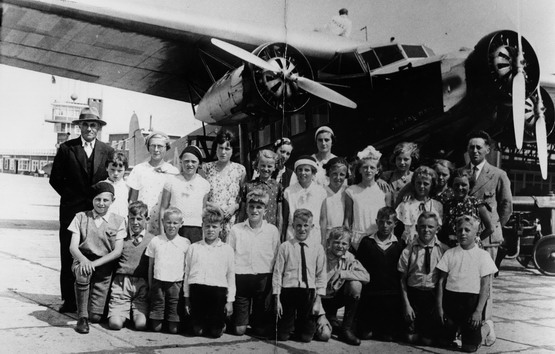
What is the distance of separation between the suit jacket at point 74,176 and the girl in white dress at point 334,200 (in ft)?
6.42

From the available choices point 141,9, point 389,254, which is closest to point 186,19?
point 141,9

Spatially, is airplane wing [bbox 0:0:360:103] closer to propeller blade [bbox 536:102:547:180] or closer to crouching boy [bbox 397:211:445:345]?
propeller blade [bbox 536:102:547:180]

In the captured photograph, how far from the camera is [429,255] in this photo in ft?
13.1

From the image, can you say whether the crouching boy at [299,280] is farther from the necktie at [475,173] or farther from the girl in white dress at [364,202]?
the necktie at [475,173]

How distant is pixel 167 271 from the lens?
4051mm

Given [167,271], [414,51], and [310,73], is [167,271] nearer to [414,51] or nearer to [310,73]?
[310,73]

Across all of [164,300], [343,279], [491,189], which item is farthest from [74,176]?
[491,189]

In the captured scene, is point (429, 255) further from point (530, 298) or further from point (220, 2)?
point (220, 2)

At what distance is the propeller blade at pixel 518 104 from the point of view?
5.61 metres

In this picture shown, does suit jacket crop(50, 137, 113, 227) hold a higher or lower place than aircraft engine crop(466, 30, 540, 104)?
lower

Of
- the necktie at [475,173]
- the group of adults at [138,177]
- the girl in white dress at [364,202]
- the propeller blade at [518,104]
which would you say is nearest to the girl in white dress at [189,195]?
the group of adults at [138,177]

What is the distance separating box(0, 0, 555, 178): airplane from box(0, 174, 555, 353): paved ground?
166 centimetres

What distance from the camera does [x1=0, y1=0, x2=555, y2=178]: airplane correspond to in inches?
248

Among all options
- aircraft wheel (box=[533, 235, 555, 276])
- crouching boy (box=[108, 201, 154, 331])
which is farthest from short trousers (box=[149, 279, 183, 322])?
aircraft wheel (box=[533, 235, 555, 276])
